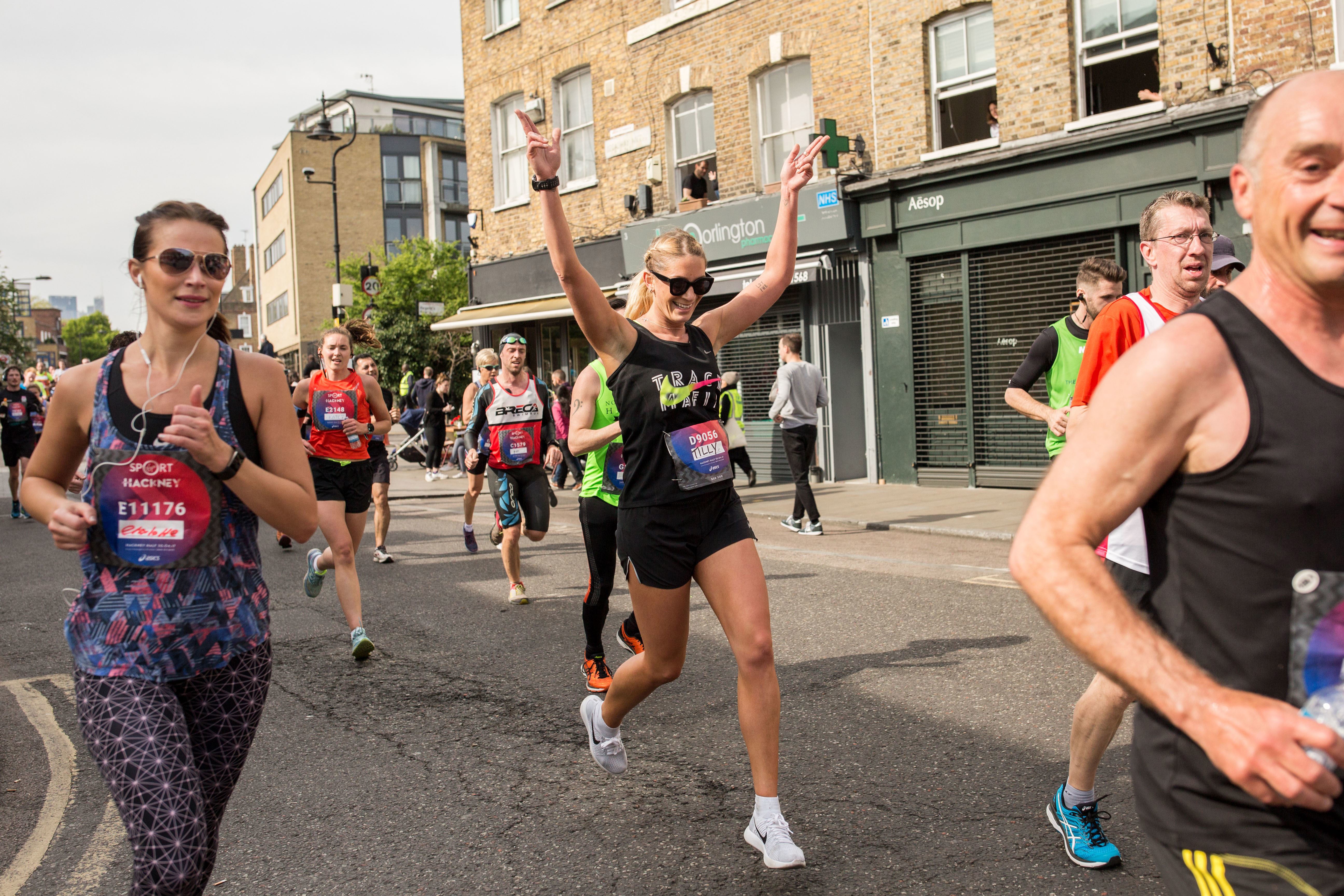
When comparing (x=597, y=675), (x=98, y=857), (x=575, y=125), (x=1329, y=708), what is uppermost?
(x=575, y=125)

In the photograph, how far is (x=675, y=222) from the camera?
18344 millimetres

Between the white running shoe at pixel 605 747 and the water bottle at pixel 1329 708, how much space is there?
2.98 meters

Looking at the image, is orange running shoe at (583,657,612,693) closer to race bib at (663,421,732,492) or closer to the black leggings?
the black leggings

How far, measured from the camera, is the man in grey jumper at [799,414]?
1144 cm

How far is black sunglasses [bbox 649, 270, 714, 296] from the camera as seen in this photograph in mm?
3678

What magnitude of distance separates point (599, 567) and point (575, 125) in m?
16.4

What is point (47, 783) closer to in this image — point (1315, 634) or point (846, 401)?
point (1315, 634)

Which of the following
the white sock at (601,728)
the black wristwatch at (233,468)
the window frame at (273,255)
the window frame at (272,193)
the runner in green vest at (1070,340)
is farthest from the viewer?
the window frame at (273,255)

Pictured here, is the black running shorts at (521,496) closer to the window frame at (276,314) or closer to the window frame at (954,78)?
the window frame at (954,78)

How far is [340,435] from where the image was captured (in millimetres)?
7293

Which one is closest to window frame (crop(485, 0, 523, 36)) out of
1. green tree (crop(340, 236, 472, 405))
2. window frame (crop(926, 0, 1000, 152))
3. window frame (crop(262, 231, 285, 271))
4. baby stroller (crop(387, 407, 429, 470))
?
baby stroller (crop(387, 407, 429, 470))

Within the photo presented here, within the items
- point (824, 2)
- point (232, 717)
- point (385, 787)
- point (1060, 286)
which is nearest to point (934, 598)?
point (385, 787)

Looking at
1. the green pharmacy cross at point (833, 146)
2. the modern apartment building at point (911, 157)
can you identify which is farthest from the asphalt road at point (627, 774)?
the green pharmacy cross at point (833, 146)

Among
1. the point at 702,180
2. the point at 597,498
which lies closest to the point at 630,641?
the point at 597,498
